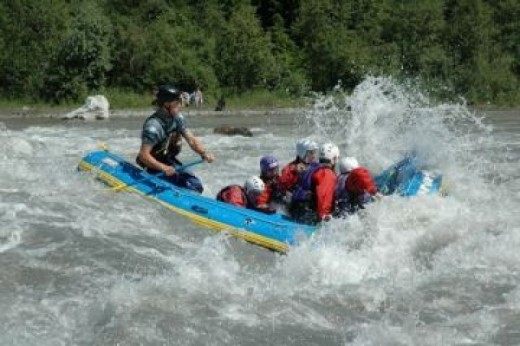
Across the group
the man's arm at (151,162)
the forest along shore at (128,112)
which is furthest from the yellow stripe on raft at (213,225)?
the forest along shore at (128,112)

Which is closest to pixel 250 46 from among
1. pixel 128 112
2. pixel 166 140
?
pixel 128 112

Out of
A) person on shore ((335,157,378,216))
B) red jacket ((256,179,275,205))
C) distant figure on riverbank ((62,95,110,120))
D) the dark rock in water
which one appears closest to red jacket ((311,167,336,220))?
person on shore ((335,157,378,216))

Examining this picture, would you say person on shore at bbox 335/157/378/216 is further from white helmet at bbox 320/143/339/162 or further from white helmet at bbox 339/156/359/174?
white helmet at bbox 320/143/339/162

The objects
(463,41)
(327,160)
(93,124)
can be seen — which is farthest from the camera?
(463,41)

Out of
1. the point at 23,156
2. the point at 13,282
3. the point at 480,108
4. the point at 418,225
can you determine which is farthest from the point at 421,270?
the point at 480,108

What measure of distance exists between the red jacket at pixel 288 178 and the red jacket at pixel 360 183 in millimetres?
685

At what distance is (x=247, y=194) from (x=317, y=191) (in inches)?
37.7

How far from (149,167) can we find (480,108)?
28.1m

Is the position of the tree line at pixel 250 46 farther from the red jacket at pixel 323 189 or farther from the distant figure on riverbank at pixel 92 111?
the red jacket at pixel 323 189

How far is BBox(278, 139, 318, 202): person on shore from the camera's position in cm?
862

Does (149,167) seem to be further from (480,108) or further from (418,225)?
(480,108)

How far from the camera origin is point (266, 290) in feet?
21.9

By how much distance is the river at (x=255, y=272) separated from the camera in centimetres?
582

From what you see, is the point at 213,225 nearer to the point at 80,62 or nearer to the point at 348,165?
the point at 348,165
